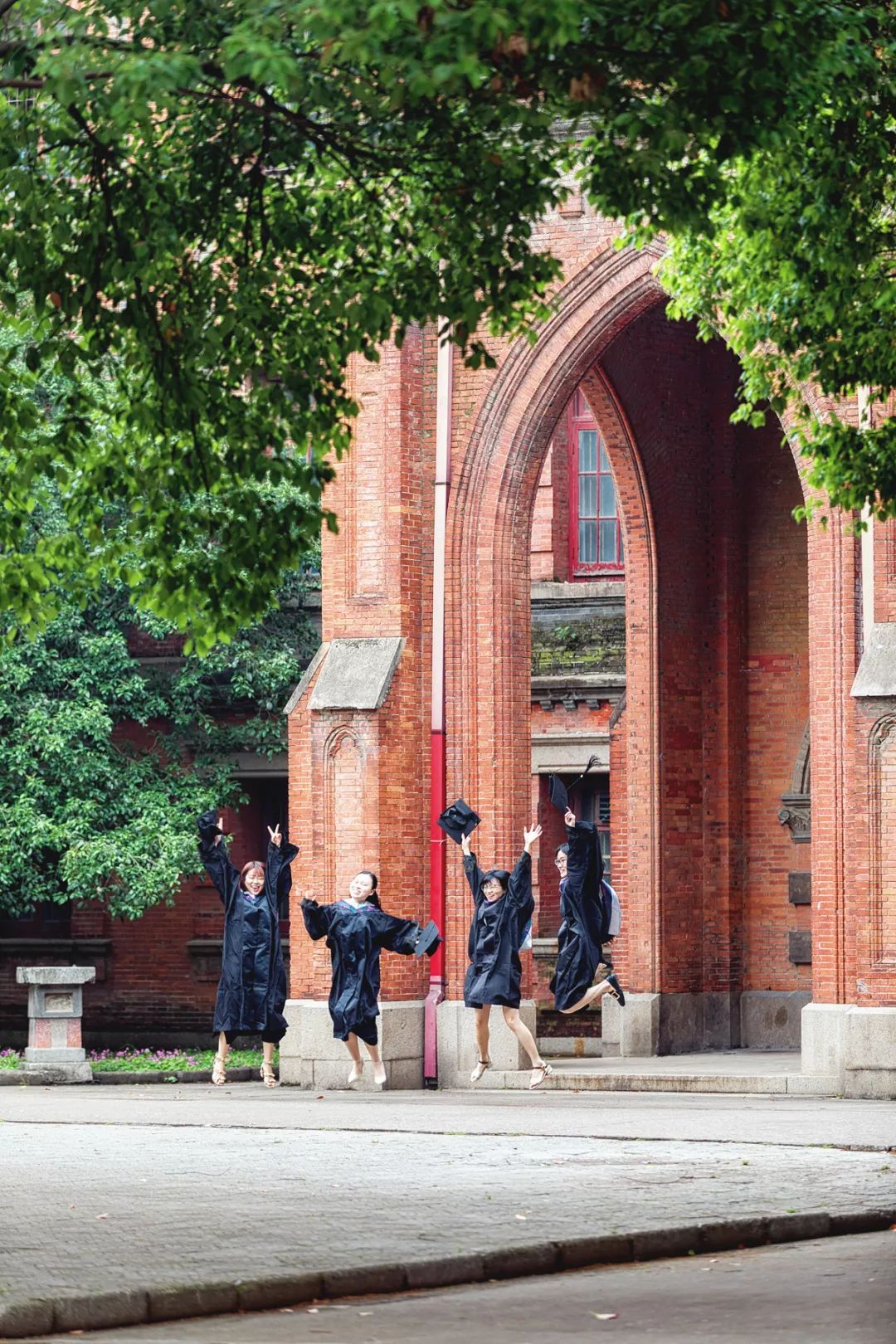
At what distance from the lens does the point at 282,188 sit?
11328 millimetres

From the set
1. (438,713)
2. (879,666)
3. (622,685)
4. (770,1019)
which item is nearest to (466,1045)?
(438,713)

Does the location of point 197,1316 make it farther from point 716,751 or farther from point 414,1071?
point 716,751

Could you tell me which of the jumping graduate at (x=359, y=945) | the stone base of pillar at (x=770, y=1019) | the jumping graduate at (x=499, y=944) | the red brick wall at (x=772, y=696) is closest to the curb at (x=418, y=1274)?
the jumping graduate at (x=499, y=944)

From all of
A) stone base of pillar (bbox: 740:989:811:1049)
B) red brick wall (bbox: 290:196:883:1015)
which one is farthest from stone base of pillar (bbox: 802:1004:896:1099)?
stone base of pillar (bbox: 740:989:811:1049)

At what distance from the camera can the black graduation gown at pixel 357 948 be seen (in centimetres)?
2028

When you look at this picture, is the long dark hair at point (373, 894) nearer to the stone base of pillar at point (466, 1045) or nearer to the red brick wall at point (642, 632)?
the red brick wall at point (642, 632)

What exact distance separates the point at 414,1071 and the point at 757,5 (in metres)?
13.5

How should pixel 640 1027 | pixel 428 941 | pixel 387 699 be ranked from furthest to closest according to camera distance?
pixel 640 1027 → pixel 387 699 → pixel 428 941

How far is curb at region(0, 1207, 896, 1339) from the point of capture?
27.9 ft

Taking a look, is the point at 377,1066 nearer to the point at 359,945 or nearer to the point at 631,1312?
the point at 359,945

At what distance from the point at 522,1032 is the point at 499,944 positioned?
28.6 inches

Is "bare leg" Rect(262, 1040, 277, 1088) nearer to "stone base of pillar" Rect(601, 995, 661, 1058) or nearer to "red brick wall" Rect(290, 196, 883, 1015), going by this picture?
"red brick wall" Rect(290, 196, 883, 1015)

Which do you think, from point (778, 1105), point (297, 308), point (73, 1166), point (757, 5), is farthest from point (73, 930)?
point (757, 5)

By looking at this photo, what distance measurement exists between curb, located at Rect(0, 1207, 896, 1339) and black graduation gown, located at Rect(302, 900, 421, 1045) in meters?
9.52
